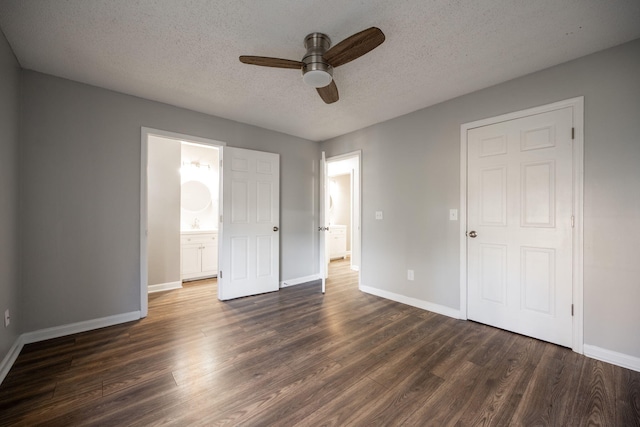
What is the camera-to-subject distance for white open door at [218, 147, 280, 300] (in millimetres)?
3475

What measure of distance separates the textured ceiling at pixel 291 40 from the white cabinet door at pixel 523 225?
61 centimetres

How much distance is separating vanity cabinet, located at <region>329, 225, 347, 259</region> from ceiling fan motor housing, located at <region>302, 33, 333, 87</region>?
4651mm

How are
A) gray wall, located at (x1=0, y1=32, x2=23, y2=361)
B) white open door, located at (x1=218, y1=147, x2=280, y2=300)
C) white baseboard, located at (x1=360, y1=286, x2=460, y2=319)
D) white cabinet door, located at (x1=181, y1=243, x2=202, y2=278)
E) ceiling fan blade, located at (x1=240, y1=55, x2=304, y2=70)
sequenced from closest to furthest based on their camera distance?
ceiling fan blade, located at (x1=240, y1=55, x2=304, y2=70)
gray wall, located at (x1=0, y1=32, x2=23, y2=361)
white baseboard, located at (x1=360, y1=286, x2=460, y2=319)
white open door, located at (x1=218, y1=147, x2=280, y2=300)
white cabinet door, located at (x1=181, y1=243, x2=202, y2=278)

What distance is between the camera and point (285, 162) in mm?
4176

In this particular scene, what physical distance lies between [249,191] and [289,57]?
199cm

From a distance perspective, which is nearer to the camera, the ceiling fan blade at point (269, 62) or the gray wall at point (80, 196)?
the ceiling fan blade at point (269, 62)

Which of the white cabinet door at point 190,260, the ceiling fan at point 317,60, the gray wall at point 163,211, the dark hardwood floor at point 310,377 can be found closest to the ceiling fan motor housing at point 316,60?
the ceiling fan at point 317,60

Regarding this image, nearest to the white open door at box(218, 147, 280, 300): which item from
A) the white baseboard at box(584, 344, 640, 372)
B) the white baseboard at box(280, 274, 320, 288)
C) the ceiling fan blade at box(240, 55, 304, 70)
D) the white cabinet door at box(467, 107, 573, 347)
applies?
the white baseboard at box(280, 274, 320, 288)

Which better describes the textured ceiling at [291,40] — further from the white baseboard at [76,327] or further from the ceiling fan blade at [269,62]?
the white baseboard at [76,327]

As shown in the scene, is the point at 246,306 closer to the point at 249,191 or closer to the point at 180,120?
the point at 249,191

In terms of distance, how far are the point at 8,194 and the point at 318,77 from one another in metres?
2.63

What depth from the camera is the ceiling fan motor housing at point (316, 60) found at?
6.06ft

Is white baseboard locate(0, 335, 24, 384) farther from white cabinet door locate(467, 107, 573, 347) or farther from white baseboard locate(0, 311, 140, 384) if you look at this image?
white cabinet door locate(467, 107, 573, 347)

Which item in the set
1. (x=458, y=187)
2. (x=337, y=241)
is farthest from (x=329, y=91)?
(x=337, y=241)
